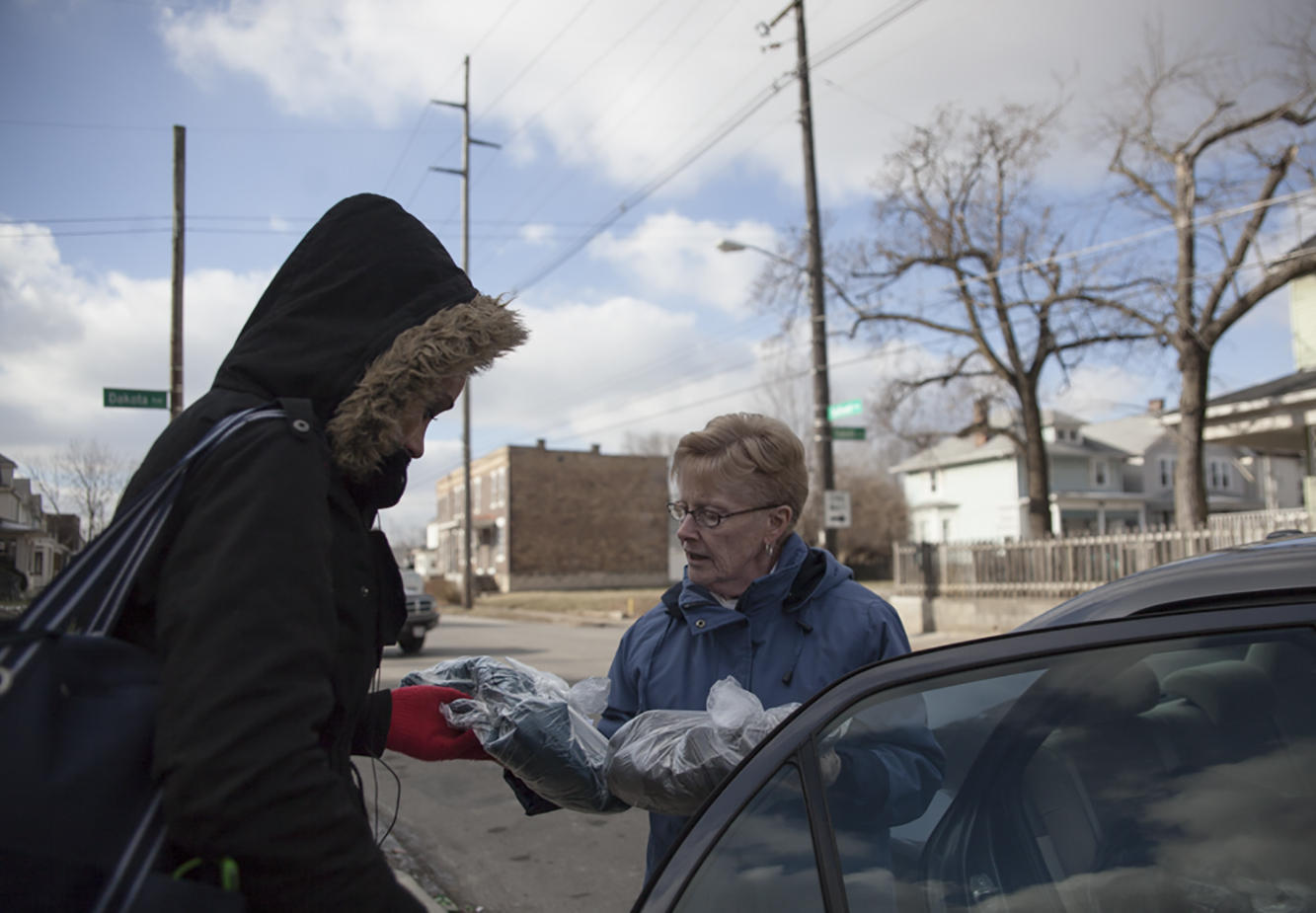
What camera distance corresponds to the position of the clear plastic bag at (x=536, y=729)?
190 cm

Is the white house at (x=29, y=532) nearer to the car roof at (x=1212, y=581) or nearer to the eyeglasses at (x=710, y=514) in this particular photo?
the eyeglasses at (x=710, y=514)

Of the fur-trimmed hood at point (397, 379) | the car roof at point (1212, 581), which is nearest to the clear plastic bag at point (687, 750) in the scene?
the car roof at point (1212, 581)

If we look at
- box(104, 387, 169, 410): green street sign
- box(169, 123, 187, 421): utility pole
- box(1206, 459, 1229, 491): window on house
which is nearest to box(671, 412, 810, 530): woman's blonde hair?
box(104, 387, 169, 410): green street sign

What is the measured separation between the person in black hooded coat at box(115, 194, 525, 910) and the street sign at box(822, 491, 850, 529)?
13204 mm

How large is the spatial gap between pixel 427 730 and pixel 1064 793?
4.14 feet

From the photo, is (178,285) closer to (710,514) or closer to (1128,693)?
(710,514)

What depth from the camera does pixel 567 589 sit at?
45812mm

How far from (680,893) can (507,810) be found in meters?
4.81

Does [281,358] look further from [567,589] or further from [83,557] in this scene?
[567,589]

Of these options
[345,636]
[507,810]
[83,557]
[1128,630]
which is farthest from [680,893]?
[507,810]

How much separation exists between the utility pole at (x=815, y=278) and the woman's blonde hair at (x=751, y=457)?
39.9 feet

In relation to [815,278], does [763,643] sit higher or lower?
lower

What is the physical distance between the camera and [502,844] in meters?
5.12

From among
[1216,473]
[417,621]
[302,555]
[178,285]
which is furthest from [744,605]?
[1216,473]
